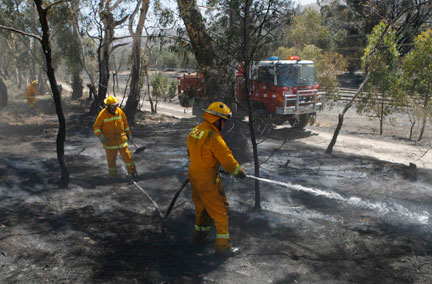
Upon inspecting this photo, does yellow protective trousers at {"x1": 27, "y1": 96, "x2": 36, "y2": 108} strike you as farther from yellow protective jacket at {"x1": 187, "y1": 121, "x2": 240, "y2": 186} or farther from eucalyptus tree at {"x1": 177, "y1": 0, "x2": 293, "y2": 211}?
yellow protective jacket at {"x1": 187, "y1": 121, "x2": 240, "y2": 186}

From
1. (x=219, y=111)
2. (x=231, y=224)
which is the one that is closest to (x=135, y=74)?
(x=231, y=224)

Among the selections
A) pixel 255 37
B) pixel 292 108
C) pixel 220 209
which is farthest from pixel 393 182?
pixel 292 108

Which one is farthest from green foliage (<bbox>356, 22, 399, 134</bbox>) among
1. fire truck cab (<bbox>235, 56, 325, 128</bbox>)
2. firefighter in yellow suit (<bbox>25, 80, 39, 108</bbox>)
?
firefighter in yellow suit (<bbox>25, 80, 39, 108</bbox>)

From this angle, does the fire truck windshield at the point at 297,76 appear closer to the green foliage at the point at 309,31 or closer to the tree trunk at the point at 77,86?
the tree trunk at the point at 77,86

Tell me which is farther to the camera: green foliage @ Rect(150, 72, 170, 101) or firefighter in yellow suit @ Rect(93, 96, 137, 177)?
green foliage @ Rect(150, 72, 170, 101)

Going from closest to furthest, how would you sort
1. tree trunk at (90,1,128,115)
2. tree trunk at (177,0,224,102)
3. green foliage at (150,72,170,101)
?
1. tree trunk at (177,0,224,102)
2. tree trunk at (90,1,128,115)
3. green foliage at (150,72,170,101)

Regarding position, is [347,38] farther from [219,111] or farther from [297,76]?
[219,111]

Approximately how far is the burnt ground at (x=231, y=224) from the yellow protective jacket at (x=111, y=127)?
0.78m

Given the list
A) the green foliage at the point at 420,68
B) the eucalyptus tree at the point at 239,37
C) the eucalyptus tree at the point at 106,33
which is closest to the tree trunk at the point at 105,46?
the eucalyptus tree at the point at 106,33

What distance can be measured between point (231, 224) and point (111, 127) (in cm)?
309

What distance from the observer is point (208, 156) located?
4527 millimetres

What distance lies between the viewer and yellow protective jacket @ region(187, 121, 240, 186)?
443 centimetres

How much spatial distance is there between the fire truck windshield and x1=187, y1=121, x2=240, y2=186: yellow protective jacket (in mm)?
8684

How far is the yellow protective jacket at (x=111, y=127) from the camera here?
7242 millimetres
